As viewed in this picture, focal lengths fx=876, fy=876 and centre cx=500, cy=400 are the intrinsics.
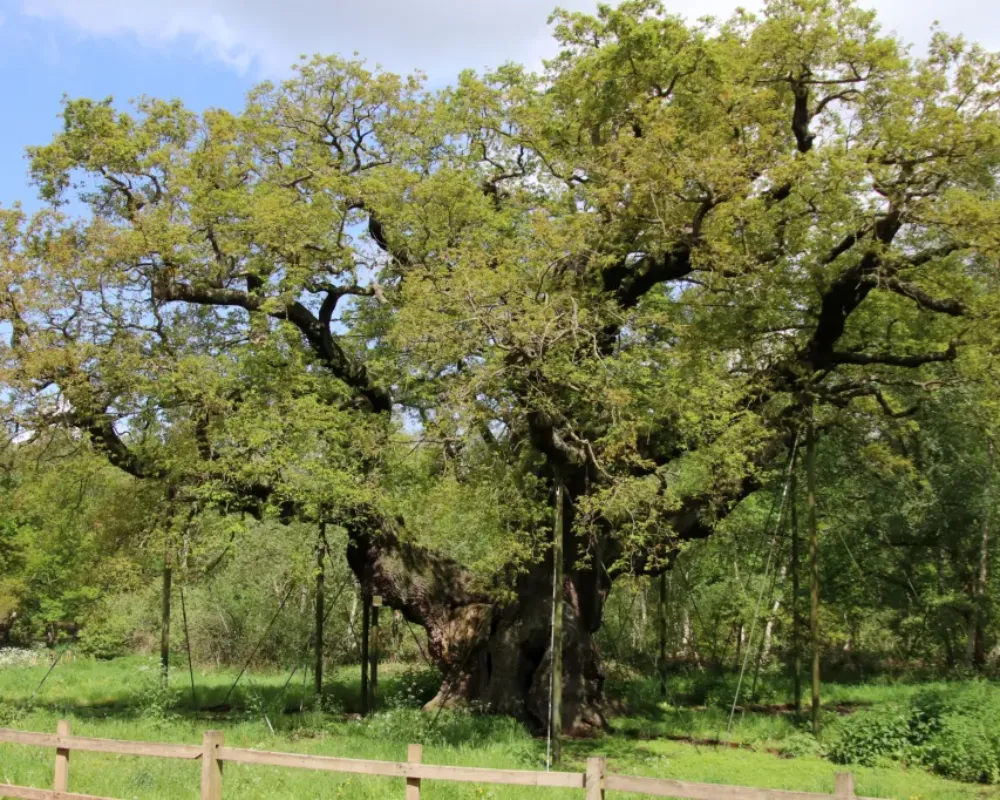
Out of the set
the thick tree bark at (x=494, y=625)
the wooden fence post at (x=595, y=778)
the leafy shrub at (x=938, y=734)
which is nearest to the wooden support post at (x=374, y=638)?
the thick tree bark at (x=494, y=625)

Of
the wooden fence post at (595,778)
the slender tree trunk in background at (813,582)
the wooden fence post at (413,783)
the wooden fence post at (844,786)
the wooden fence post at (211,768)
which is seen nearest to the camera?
the wooden fence post at (844,786)

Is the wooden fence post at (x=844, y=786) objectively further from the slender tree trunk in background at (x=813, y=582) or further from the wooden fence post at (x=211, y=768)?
the slender tree trunk in background at (x=813, y=582)

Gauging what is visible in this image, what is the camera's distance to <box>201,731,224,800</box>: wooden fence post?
264 inches

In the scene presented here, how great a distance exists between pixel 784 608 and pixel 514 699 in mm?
11644

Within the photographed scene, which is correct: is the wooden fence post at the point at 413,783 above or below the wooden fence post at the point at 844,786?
below

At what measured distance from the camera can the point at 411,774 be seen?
629 centimetres

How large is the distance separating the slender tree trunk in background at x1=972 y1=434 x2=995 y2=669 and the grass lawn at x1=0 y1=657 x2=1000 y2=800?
356cm

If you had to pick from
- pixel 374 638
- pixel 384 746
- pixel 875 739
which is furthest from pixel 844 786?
pixel 374 638

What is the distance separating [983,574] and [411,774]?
19.1m

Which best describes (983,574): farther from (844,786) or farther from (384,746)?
(844,786)

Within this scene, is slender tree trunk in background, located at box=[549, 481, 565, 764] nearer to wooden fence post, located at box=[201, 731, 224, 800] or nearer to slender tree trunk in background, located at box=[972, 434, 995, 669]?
wooden fence post, located at box=[201, 731, 224, 800]

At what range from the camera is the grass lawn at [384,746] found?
8.29m

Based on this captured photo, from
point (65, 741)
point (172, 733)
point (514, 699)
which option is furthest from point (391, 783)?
point (514, 699)

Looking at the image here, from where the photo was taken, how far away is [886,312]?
1611 centimetres
